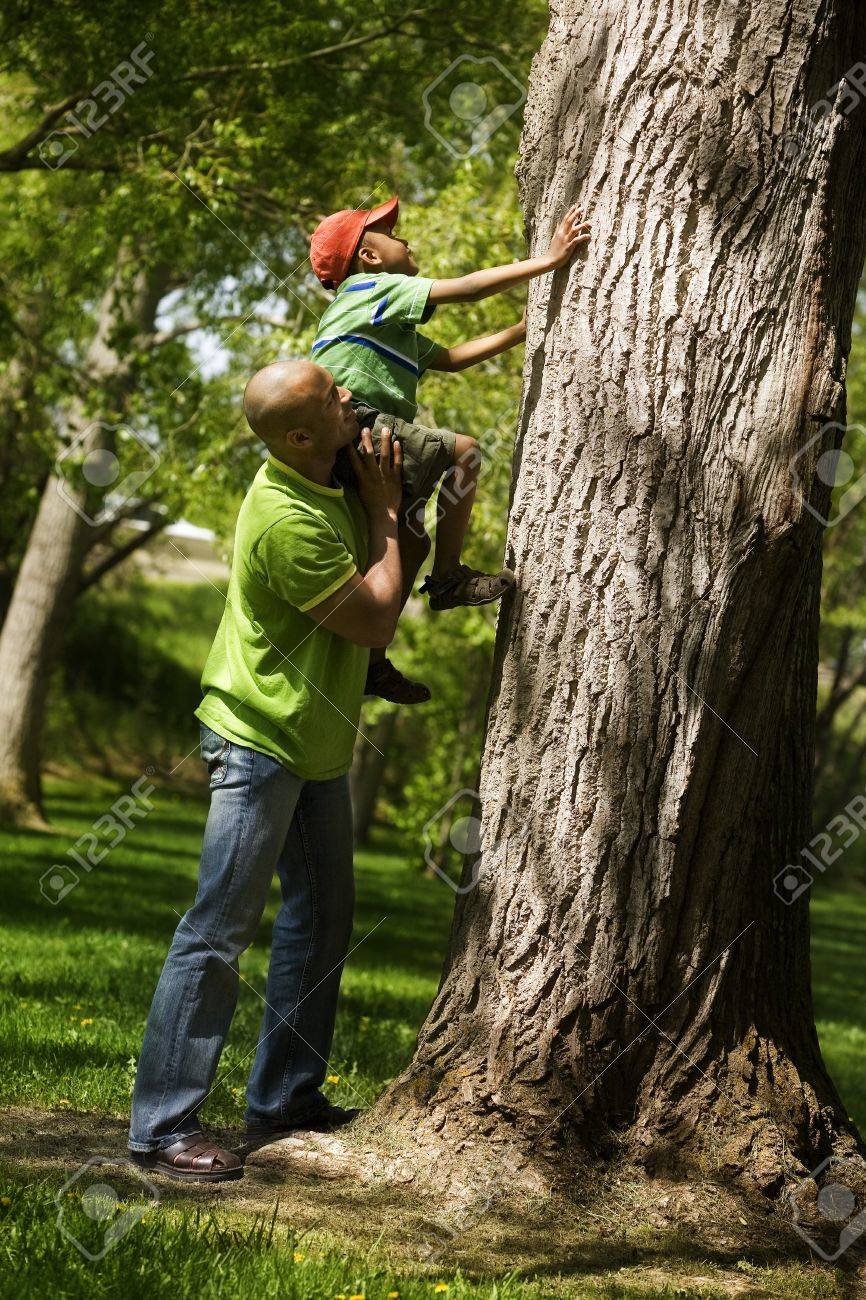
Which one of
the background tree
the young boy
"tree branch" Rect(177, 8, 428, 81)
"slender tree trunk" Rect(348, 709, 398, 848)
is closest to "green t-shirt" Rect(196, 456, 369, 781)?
the young boy

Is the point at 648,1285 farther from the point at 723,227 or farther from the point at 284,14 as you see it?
the point at 284,14

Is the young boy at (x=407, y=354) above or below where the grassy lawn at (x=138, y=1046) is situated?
above

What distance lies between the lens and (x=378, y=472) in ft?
12.2

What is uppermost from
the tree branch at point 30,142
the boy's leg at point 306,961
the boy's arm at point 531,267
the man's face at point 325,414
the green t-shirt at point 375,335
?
the tree branch at point 30,142

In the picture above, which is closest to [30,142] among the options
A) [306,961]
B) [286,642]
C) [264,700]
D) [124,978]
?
[124,978]

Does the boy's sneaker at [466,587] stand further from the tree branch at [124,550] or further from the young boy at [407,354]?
the tree branch at [124,550]

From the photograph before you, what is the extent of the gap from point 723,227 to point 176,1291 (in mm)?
2856

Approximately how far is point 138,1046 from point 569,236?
3.29 metres

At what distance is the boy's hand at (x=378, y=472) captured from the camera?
3717 millimetres

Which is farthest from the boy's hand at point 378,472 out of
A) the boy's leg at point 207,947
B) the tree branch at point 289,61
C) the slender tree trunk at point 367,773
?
the slender tree trunk at point 367,773

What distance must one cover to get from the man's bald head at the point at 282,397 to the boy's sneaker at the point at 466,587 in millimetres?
672

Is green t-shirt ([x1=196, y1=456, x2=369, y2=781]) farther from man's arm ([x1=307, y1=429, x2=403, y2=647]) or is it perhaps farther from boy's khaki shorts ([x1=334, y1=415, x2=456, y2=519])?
boy's khaki shorts ([x1=334, y1=415, x2=456, y2=519])

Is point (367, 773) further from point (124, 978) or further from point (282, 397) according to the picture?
point (282, 397)

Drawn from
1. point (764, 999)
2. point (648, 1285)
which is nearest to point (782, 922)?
point (764, 999)
